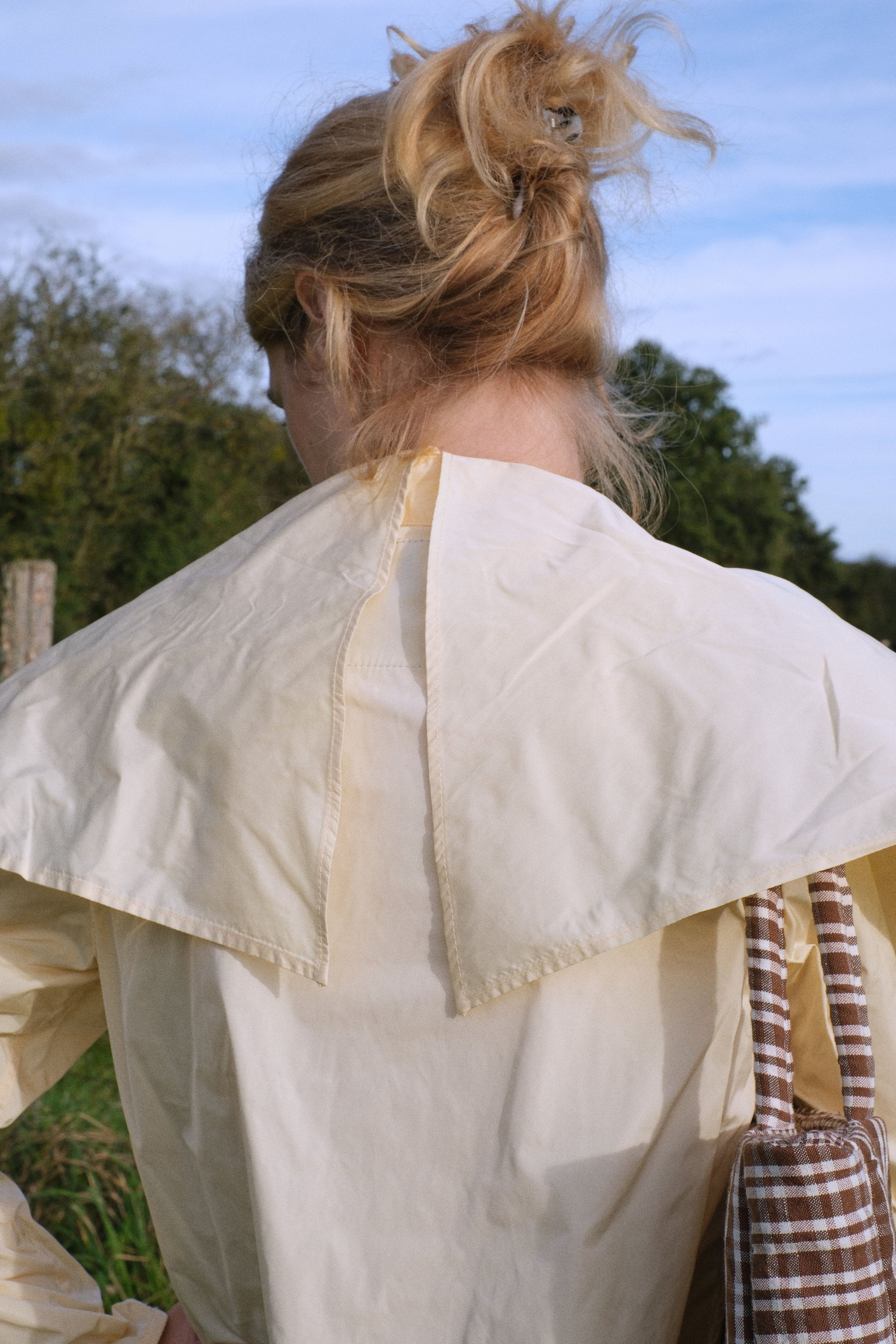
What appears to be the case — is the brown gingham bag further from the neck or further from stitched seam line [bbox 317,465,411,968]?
the neck

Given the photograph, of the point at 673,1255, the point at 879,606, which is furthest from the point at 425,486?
the point at 879,606

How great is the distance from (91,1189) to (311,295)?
269cm

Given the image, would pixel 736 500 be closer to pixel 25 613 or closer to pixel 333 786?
pixel 25 613

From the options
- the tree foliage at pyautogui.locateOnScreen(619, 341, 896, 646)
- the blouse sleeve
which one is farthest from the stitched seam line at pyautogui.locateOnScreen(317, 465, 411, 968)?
the tree foliage at pyautogui.locateOnScreen(619, 341, 896, 646)

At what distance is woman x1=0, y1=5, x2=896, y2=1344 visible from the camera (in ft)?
3.23

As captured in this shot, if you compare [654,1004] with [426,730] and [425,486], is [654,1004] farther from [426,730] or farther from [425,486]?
[425,486]

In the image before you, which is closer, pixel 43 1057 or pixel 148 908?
pixel 148 908

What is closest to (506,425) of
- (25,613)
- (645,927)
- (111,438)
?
(645,927)

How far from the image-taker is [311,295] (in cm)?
129

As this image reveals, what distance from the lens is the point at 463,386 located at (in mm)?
1228

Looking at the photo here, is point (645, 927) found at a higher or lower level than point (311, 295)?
lower

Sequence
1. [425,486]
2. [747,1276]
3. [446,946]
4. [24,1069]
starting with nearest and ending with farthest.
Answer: [747,1276] < [446,946] < [425,486] < [24,1069]

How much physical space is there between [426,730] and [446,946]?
0.19 metres

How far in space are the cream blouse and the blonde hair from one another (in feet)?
0.78
